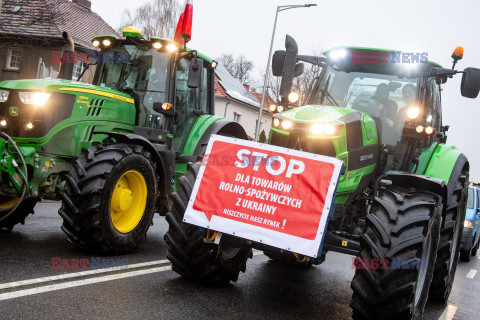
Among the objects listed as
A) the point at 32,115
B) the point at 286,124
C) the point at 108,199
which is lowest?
the point at 108,199

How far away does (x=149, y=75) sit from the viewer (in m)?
7.52

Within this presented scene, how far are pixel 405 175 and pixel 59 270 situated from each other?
140 inches

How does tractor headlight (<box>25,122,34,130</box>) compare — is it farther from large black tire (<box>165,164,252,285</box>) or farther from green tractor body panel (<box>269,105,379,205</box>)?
green tractor body panel (<box>269,105,379,205</box>)

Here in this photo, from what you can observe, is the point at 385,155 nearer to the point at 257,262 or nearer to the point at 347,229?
the point at 347,229

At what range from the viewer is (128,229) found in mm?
6418

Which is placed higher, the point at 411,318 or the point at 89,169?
the point at 89,169

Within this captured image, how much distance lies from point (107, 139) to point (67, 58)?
4.75 feet

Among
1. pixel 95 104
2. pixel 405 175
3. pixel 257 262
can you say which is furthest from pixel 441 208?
pixel 95 104

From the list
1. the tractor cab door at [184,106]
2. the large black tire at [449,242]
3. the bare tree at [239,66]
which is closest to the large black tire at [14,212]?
the tractor cab door at [184,106]

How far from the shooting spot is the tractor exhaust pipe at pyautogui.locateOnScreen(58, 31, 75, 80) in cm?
711

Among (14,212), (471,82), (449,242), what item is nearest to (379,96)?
(471,82)

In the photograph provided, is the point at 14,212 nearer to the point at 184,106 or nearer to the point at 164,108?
the point at 164,108

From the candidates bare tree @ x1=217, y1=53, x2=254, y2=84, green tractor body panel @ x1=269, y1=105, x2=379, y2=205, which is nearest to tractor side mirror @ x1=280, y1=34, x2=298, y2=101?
green tractor body panel @ x1=269, y1=105, x2=379, y2=205

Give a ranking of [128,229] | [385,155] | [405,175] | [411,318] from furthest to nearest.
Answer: [128,229] → [385,155] → [405,175] → [411,318]
